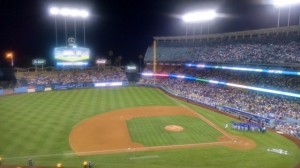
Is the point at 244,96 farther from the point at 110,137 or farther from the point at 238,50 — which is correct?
the point at 110,137

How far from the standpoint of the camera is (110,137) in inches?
1117

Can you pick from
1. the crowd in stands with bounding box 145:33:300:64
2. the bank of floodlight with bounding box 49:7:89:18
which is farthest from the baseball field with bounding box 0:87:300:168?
the bank of floodlight with bounding box 49:7:89:18

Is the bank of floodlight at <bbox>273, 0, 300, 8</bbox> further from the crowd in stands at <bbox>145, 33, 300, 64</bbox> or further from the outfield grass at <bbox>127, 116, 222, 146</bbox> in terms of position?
the outfield grass at <bbox>127, 116, 222, 146</bbox>

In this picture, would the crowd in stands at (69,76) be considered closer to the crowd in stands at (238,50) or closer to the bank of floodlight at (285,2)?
the crowd in stands at (238,50)

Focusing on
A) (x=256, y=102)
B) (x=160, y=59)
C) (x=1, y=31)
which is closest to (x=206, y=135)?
(x=256, y=102)

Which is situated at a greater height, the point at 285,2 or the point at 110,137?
the point at 285,2

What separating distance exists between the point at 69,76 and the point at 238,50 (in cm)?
3991

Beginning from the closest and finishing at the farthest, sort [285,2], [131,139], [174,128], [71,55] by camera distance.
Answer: [131,139] < [174,128] < [285,2] < [71,55]

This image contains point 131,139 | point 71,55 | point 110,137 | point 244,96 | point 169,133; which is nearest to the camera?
point 131,139

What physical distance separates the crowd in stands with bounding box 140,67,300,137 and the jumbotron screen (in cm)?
1900

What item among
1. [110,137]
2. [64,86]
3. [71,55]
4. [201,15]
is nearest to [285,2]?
[201,15]

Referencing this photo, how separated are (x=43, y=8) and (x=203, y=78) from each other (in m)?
44.8

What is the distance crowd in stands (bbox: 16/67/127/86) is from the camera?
207ft

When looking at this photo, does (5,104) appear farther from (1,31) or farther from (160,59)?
(160,59)
